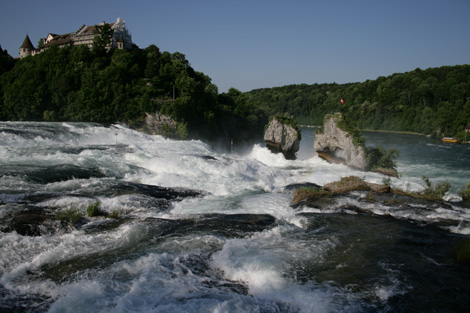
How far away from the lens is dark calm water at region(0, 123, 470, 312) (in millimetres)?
7422

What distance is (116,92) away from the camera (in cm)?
4609

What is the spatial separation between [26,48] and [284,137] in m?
60.0

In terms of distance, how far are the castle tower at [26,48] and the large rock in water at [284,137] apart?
189 ft

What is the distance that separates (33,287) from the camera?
763 cm

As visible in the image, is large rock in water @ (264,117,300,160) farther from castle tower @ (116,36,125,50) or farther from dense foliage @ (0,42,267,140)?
castle tower @ (116,36,125,50)

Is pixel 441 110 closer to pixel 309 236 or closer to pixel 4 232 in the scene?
pixel 309 236

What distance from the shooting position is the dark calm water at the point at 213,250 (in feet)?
24.3

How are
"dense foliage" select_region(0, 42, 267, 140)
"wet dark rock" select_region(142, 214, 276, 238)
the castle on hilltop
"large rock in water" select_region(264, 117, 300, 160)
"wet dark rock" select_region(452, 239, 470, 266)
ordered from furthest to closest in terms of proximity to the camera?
the castle on hilltop, "dense foliage" select_region(0, 42, 267, 140), "large rock in water" select_region(264, 117, 300, 160), "wet dark rock" select_region(142, 214, 276, 238), "wet dark rock" select_region(452, 239, 470, 266)

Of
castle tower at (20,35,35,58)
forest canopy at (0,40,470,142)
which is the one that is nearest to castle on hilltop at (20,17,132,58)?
castle tower at (20,35,35,58)

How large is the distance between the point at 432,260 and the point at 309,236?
346 cm

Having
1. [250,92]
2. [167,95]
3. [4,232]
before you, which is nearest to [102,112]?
[167,95]

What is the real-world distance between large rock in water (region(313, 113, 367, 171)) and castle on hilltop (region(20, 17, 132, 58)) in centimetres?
3797

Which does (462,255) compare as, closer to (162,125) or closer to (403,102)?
(162,125)

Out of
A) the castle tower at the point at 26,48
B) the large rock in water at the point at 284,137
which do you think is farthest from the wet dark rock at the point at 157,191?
the castle tower at the point at 26,48
